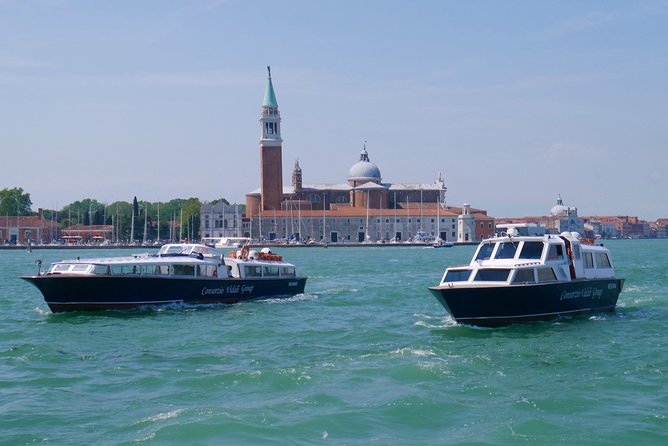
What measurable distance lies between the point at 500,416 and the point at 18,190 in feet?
507

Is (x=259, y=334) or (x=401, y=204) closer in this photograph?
(x=259, y=334)

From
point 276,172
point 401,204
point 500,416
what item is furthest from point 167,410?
point 401,204

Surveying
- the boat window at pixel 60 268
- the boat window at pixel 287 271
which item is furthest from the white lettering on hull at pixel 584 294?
the boat window at pixel 60 268

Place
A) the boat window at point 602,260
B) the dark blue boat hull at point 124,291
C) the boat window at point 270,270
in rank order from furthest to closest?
the boat window at point 270,270 < the dark blue boat hull at point 124,291 < the boat window at point 602,260

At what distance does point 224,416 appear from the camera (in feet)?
43.8

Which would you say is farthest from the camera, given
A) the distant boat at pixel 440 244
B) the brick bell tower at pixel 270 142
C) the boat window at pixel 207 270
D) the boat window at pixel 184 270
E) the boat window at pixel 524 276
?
the brick bell tower at pixel 270 142

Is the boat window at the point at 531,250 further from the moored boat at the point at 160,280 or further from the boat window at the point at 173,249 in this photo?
the boat window at the point at 173,249

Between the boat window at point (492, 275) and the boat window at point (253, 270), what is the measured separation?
37.8 feet

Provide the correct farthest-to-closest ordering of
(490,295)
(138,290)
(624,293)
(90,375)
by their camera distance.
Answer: (624,293)
(138,290)
(490,295)
(90,375)

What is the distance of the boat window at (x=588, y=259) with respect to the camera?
2556cm

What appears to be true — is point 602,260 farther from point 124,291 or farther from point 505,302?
point 124,291

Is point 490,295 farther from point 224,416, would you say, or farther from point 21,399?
point 21,399

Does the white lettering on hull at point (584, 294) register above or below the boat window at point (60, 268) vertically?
below

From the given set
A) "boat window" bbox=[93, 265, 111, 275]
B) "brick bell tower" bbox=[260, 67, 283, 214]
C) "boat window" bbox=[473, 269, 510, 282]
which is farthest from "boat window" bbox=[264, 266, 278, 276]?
"brick bell tower" bbox=[260, 67, 283, 214]
